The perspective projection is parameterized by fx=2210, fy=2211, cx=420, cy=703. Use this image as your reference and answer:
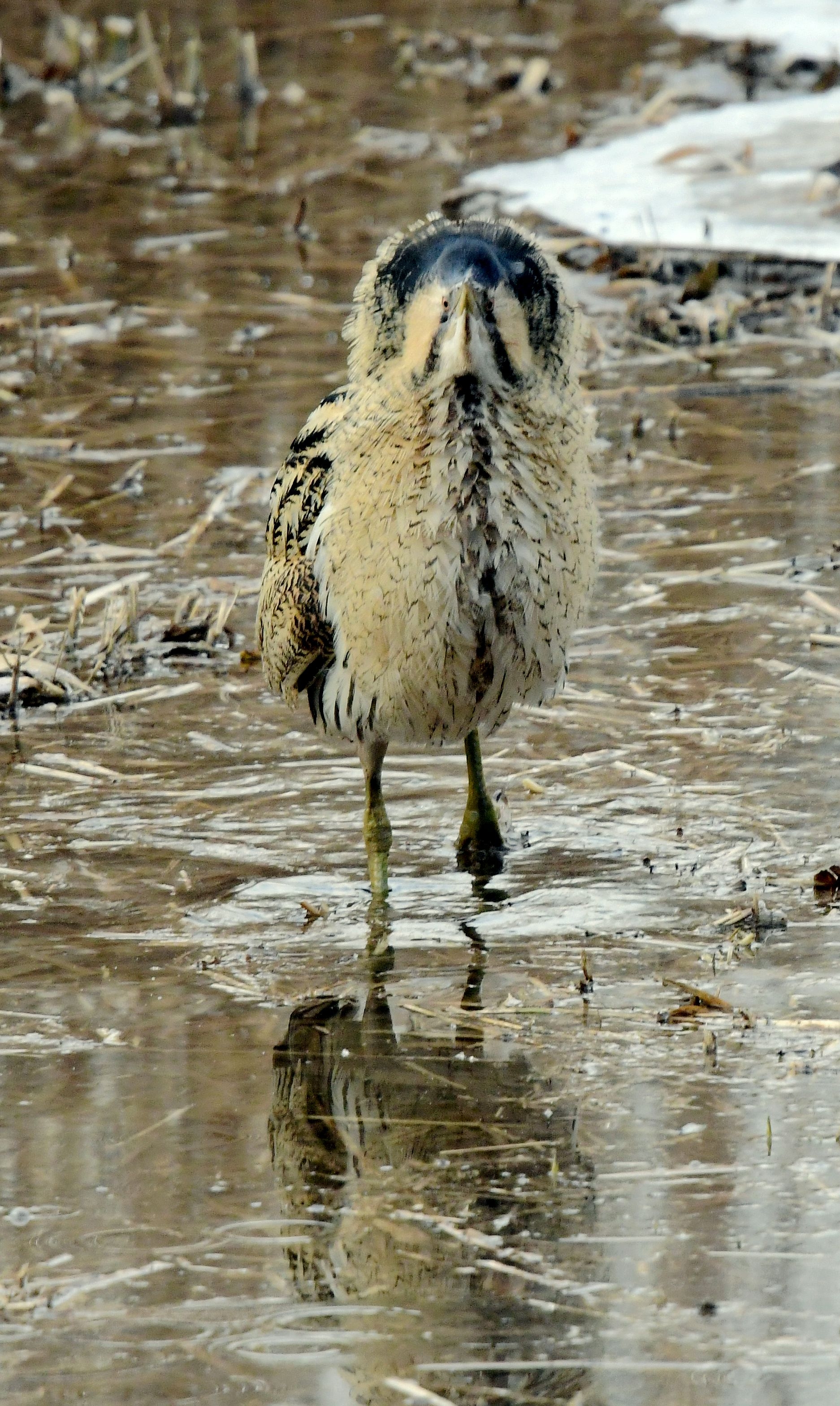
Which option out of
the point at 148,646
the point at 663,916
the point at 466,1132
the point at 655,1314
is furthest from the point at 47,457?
the point at 655,1314

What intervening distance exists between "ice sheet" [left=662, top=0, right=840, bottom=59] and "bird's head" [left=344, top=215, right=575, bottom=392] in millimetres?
10064

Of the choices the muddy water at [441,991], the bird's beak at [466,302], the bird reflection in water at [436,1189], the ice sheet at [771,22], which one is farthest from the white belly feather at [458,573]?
the ice sheet at [771,22]

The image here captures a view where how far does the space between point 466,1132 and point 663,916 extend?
3.39ft

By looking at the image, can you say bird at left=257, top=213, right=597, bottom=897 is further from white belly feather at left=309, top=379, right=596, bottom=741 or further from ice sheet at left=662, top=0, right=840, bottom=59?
ice sheet at left=662, top=0, right=840, bottom=59

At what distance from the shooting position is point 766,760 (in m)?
5.40

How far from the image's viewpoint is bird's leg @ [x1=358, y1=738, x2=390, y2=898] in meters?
4.86

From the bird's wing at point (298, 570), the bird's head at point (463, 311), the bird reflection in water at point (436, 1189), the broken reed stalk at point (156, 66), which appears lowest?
the bird reflection in water at point (436, 1189)

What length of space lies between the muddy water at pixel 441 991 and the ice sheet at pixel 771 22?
6596mm

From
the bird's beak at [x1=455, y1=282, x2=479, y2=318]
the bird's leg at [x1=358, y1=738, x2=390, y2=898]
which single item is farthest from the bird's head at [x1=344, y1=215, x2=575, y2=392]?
the bird's leg at [x1=358, y1=738, x2=390, y2=898]

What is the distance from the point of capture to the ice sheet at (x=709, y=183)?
9.84 meters

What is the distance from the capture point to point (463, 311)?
415 cm

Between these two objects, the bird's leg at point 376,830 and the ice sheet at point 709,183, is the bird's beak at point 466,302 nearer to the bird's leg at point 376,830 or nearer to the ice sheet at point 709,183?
the bird's leg at point 376,830

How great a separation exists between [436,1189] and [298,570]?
1823mm

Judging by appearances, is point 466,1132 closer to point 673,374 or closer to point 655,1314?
point 655,1314
